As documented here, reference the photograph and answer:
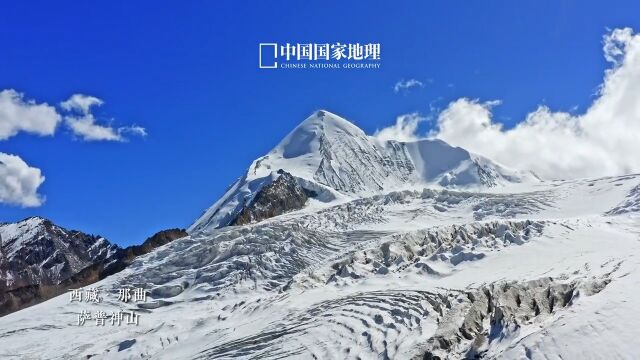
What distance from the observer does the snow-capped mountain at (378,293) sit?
75.9m

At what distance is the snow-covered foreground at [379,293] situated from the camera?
75.8m

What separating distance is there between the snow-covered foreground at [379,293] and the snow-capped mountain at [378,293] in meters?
0.24

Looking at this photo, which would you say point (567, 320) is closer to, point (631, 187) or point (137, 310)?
point (137, 310)

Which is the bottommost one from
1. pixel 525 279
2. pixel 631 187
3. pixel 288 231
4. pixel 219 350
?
pixel 219 350

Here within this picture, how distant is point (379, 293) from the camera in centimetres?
10269

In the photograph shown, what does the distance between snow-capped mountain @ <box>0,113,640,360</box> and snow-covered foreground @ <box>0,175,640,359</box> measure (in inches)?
9.5

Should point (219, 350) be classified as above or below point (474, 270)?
below

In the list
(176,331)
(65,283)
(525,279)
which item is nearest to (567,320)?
(525,279)

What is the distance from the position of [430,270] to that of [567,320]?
4145 centimetres

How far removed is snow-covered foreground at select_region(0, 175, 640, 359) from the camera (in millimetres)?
75812

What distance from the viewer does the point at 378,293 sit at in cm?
10275

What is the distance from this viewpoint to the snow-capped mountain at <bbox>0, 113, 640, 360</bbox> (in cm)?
7588

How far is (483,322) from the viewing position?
83.3 meters

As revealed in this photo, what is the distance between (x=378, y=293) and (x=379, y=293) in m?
0.14
